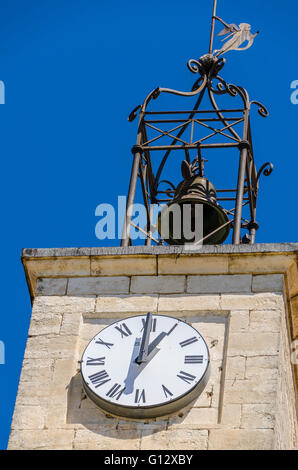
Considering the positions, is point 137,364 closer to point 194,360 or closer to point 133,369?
point 133,369

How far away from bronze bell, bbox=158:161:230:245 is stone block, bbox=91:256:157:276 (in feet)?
3.44

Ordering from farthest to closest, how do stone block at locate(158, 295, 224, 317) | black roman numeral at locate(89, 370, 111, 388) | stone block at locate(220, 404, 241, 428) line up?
stone block at locate(158, 295, 224, 317)
black roman numeral at locate(89, 370, 111, 388)
stone block at locate(220, 404, 241, 428)

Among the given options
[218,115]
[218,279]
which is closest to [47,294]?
[218,279]

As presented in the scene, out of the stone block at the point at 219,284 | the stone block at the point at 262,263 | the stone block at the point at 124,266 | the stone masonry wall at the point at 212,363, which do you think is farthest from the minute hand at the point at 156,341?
the stone block at the point at 262,263

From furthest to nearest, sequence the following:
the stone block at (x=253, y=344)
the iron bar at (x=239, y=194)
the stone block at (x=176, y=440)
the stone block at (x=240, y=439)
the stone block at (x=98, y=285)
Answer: the iron bar at (x=239, y=194), the stone block at (x=98, y=285), the stone block at (x=253, y=344), the stone block at (x=176, y=440), the stone block at (x=240, y=439)

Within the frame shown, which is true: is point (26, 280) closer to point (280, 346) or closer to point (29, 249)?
point (29, 249)

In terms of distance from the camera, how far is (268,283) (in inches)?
525

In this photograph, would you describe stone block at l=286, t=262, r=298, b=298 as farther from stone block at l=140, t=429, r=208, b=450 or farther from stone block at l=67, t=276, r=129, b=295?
stone block at l=140, t=429, r=208, b=450

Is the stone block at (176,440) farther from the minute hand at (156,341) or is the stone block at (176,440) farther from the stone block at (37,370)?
the stone block at (37,370)

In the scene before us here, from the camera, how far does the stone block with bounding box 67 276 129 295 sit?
44.3ft

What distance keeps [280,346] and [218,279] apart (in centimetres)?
93

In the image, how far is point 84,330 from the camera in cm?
1323

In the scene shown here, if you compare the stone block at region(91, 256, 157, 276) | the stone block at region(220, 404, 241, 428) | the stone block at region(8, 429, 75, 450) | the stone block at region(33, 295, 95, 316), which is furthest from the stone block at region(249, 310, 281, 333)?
the stone block at region(8, 429, 75, 450)

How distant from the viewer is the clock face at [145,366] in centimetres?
1242
